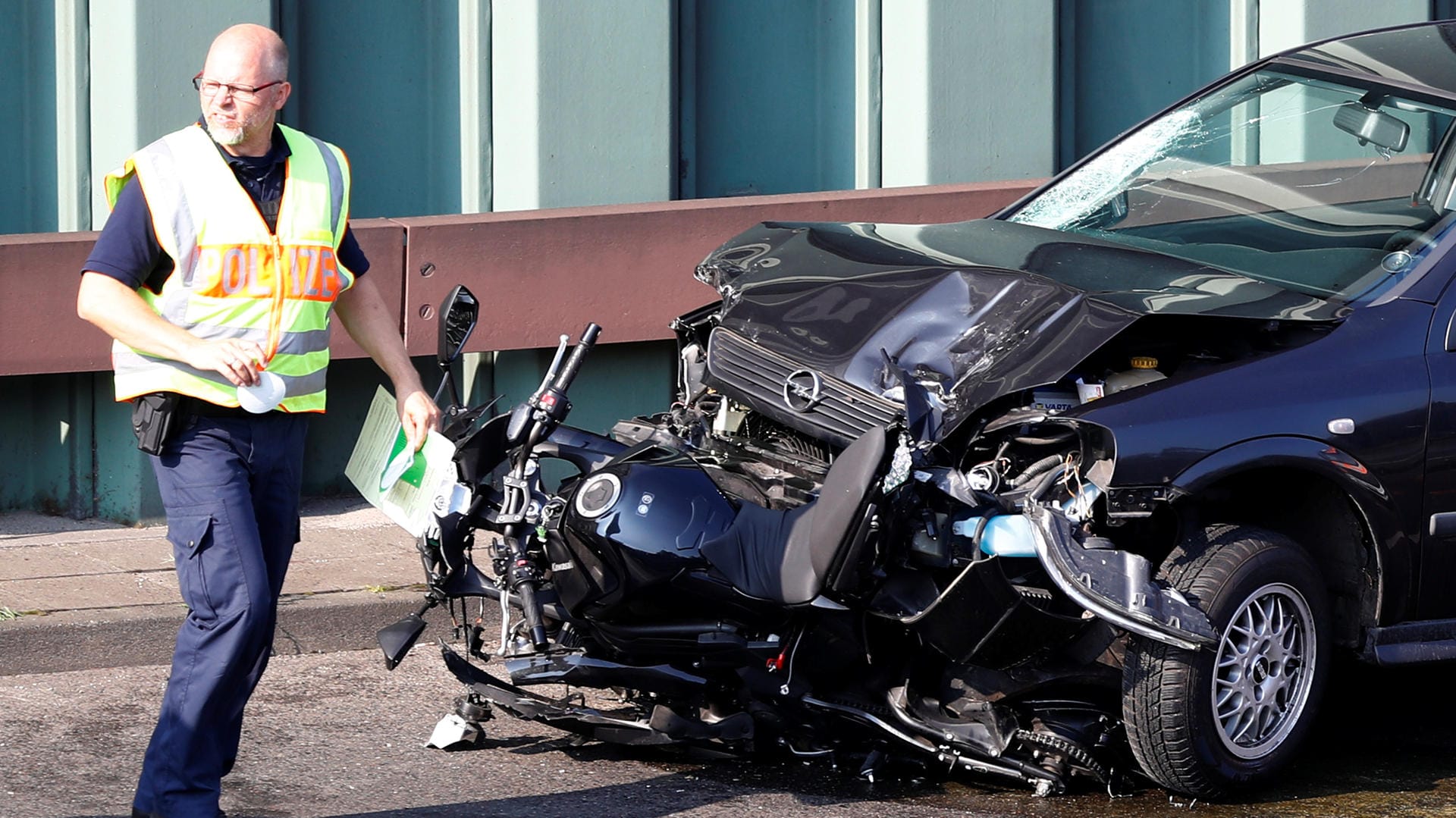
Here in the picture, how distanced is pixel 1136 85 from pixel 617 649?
5864mm

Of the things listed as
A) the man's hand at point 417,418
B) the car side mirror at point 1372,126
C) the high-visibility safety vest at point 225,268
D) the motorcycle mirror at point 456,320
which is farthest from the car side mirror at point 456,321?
the car side mirror at point 1372,126

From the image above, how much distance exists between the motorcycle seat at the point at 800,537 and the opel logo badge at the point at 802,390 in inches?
9.8

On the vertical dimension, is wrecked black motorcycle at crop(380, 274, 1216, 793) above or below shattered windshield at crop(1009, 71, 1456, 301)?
below

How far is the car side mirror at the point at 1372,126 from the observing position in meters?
5.79

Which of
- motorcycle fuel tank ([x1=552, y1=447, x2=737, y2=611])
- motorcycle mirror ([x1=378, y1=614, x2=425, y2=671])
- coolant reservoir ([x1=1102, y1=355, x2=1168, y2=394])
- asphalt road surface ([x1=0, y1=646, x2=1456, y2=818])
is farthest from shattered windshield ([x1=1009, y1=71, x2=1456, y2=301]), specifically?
motorcycle mirror ([x1=378, y1=614, x2=425, y2=671])

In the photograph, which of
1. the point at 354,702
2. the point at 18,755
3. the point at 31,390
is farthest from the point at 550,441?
the point at 31,390

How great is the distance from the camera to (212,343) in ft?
13.3

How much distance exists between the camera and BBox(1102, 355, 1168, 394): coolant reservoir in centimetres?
487

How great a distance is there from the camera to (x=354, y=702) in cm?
562

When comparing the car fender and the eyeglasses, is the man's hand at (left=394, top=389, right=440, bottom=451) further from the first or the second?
the car fender

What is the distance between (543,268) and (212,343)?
389 cm

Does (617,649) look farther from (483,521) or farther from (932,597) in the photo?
(932,597)

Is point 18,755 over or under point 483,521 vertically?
under

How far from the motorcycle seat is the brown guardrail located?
3.40 m
